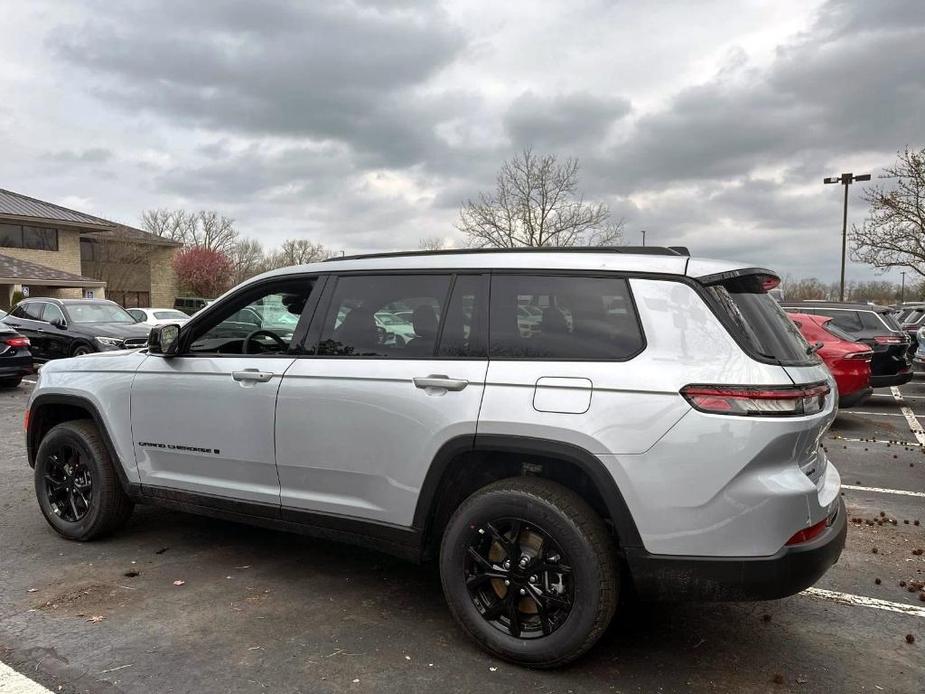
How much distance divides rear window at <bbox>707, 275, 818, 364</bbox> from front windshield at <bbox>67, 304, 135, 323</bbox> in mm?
15273

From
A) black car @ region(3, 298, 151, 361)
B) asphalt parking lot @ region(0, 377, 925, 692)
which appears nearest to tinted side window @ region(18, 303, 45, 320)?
black car @ region(3, 298, 151, 361)

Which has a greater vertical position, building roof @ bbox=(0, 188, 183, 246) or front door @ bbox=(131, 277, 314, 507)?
building roof @ bbox=(0, 188, 183, 246)

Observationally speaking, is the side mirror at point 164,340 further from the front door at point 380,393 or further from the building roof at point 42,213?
the building roof at point 42,213

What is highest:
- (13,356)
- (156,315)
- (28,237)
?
(28,237)

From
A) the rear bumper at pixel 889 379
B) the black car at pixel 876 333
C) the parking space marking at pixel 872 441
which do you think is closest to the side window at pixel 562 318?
the parking space marking at pixel 872 441

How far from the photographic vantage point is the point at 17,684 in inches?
107

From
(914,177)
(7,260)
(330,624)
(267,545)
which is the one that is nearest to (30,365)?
(267,545)

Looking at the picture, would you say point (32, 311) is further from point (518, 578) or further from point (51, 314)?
point (518, 578)

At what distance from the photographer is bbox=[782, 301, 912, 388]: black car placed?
11109 millimetres

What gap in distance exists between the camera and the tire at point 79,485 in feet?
14.1

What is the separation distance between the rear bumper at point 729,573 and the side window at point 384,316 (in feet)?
4.48

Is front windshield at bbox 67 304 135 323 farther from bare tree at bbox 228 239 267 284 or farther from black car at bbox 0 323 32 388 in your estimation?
bare tree at bbox 228 239 267 284

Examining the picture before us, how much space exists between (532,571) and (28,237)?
138 feet

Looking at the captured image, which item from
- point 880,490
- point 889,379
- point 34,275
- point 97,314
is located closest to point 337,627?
point 880,490
